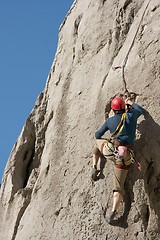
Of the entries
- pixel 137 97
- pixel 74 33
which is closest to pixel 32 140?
pixel 74 33

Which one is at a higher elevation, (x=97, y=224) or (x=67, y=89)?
(x=67, y=89)

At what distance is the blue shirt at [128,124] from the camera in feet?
31.4

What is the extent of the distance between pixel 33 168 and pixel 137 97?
116 inches

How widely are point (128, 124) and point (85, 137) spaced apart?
114 centimetres

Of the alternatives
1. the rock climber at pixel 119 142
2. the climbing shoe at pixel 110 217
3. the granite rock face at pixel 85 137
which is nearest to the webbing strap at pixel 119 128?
the rock climber at pixel 119 142

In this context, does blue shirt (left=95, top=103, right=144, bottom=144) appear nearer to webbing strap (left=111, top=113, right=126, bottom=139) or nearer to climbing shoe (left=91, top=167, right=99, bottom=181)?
webbing strap (left=111, top=113, right=126, bottom=139)

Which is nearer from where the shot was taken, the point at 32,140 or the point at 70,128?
the point at 70,128

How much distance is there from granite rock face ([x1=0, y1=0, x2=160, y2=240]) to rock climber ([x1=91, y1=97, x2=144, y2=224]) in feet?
0.72

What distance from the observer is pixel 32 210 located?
36.0 feet

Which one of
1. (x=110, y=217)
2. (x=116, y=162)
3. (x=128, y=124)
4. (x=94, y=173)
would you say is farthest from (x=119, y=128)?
(x=110, y=217)

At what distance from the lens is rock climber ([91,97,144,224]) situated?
31.1ft

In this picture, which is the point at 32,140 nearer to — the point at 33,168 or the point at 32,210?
the point at 33,168

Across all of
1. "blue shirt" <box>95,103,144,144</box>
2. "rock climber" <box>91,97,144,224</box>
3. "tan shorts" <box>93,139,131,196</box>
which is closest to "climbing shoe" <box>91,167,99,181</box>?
"rock climber" <box>91,97,144,224</box>

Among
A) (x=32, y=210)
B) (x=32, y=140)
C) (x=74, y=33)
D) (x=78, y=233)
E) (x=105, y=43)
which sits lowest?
(x=78, y=233)
